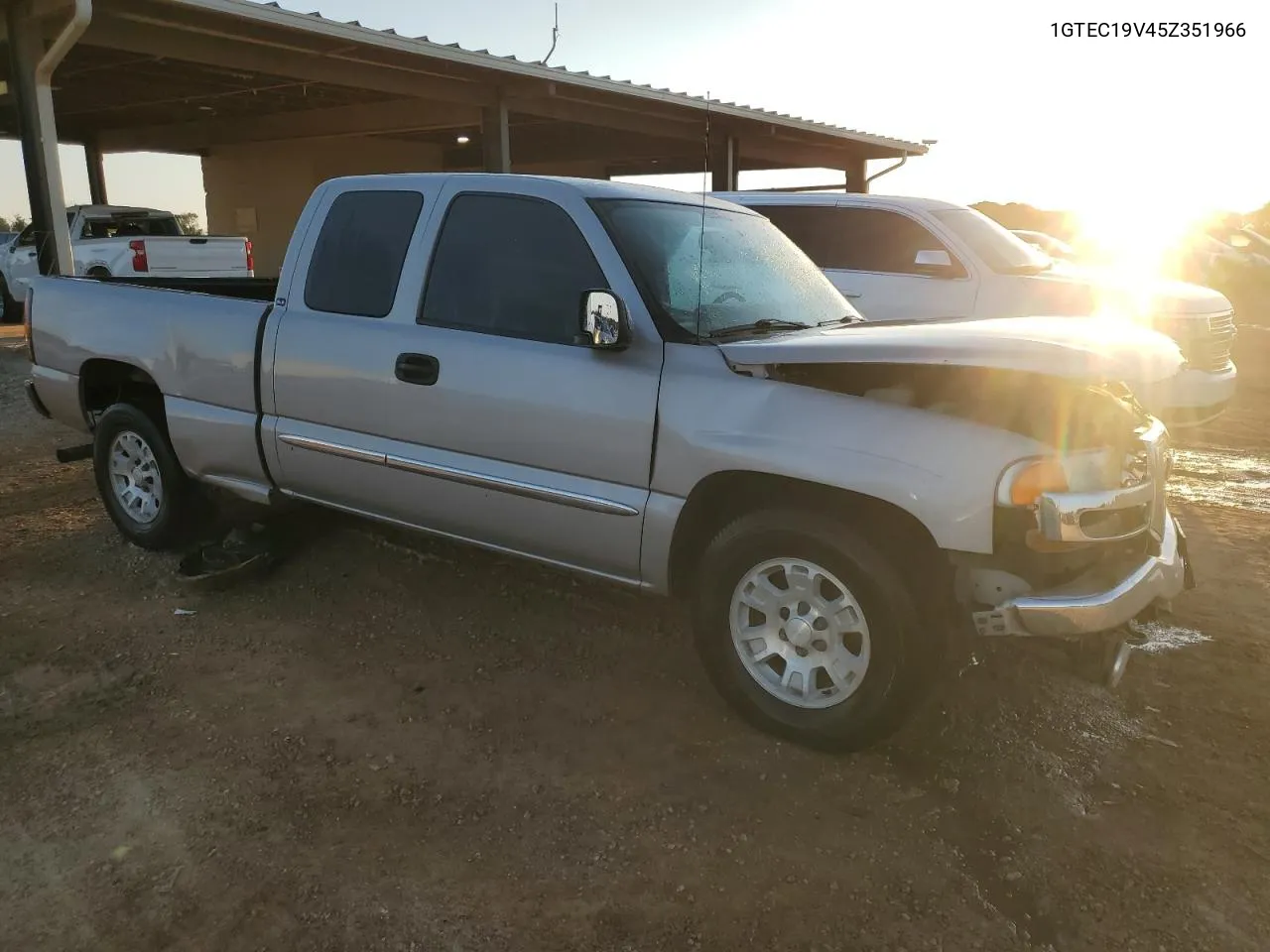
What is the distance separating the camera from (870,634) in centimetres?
314

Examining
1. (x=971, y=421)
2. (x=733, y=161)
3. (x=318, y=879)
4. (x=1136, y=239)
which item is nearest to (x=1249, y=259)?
(x=1136, y=239)

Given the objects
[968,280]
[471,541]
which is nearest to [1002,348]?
[471,541]

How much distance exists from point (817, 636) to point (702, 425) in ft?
2.65

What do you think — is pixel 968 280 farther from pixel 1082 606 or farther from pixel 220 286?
pixel 220 286

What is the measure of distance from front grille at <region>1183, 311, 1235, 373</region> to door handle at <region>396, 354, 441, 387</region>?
571 cm

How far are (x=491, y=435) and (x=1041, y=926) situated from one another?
2.46 metres

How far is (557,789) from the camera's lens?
3.16m

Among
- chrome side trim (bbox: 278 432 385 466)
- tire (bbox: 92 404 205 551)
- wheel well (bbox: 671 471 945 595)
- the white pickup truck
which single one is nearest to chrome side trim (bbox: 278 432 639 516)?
chrome side trim (bbox: 278 432 385 466)

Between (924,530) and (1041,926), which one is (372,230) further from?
(1041,926)

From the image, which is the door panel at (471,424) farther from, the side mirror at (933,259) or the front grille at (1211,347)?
the front grille at (1211,347)

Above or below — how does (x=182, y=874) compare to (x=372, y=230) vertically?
below

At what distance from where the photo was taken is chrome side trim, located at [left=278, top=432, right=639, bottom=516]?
11.9 ft

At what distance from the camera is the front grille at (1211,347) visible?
7203 mm

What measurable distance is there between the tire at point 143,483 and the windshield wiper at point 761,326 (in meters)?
3.05
